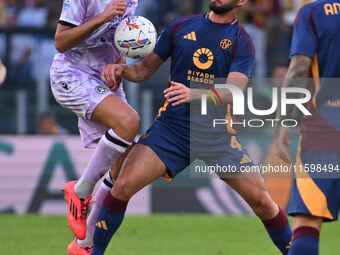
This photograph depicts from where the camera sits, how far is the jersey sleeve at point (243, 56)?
607cm

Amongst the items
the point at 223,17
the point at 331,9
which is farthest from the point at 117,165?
the point at 331,9

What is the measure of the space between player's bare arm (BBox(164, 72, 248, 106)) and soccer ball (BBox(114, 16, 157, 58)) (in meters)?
0.37

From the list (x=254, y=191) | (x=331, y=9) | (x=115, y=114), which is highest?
(x=331, y=9)

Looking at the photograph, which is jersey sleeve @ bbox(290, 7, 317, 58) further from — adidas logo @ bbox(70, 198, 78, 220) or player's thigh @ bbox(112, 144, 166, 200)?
adidas logo @ bbox(70, 198, 78, 220)

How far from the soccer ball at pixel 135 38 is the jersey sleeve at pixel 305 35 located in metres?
1.51

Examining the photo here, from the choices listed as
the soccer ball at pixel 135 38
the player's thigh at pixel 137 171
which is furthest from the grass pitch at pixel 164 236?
the soccer ball at pixel 135 38

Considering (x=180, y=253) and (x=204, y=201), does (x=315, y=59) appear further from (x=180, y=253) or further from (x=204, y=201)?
(x=204, y=201)

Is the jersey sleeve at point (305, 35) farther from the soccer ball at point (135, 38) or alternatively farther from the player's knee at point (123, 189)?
the player's knee at point (123, 189)

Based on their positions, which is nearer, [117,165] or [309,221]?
[309,221]


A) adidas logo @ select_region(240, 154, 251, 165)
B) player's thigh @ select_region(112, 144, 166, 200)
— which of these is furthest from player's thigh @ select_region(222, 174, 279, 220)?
player's thigh @ select_region(112, 144, 166, 200)

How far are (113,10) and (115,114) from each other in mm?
812

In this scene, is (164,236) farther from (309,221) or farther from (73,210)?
(309,221)

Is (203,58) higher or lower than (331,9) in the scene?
lower

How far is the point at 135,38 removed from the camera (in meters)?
6.08
